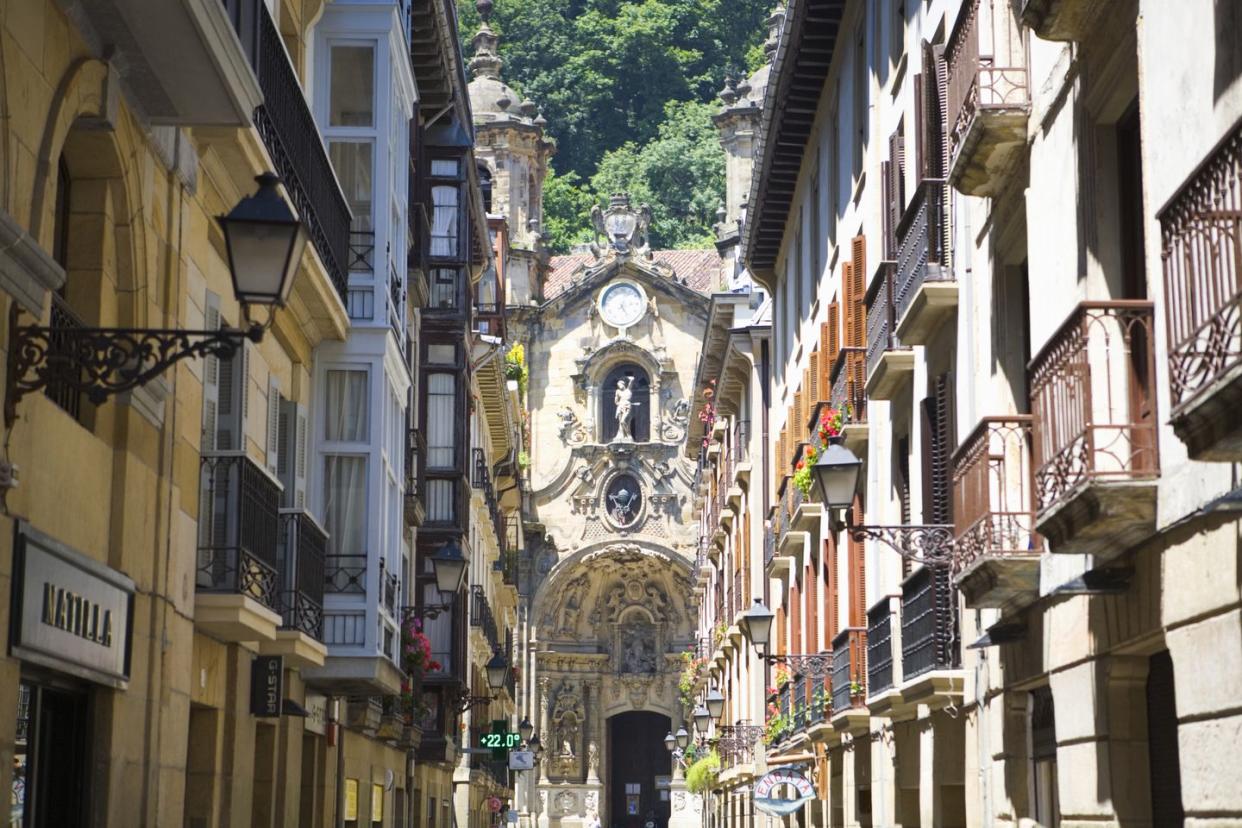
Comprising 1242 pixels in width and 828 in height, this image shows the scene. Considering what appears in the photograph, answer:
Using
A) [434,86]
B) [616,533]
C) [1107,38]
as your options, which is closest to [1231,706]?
[1107,38]

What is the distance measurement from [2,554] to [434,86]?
24320 mm

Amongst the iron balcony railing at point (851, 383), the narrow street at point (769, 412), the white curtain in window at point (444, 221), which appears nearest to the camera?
the narrow street at point (769, 412)

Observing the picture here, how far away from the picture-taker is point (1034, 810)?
45.6ft

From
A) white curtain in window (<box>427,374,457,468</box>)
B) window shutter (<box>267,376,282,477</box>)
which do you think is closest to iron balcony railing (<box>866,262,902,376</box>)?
window shutter (<box>267,376,282,477</box>)

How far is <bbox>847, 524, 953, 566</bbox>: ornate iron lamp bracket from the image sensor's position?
597 inches

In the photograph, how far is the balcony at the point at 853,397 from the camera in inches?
889

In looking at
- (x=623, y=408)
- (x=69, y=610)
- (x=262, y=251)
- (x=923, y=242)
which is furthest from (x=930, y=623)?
(x=623, y=408)

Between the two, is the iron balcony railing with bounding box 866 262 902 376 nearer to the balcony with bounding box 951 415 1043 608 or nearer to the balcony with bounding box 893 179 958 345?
the balcony with bounding box 893 179 958 345

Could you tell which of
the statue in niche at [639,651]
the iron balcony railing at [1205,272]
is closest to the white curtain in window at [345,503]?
the iron balcony railing at [1205,272]

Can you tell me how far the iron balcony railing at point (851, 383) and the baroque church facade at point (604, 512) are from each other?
167ft

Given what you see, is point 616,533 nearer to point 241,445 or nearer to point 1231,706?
point 241,445

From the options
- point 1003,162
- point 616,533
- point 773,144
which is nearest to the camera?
point 1003,162

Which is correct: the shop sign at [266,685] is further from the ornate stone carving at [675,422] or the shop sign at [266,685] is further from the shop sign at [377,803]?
the ornate stone carving at [675,422]

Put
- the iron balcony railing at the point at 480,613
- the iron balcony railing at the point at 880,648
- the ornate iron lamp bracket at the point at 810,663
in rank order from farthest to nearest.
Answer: the iron balcony railing at the point at 480,613 → the ornate iron lamp bracket at the point at 810,663 → the iron balcony railing at the point at 880,648
